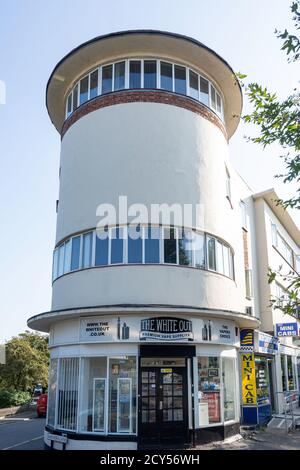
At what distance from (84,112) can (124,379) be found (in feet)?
32.1

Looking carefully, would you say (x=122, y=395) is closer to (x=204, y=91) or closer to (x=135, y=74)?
(x=135, y=74)

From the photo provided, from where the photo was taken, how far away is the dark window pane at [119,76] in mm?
16781

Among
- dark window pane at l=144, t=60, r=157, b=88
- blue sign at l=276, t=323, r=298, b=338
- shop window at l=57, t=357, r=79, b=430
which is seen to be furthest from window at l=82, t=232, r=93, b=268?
blue sign at l=276, t=323, r=298, b=338

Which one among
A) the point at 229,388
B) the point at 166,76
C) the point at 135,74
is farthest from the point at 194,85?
the point at 229,388

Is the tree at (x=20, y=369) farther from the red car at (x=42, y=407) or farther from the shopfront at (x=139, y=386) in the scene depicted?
the shopfront at (x=139, y=386)

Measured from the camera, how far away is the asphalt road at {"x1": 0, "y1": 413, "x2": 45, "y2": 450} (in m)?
16.1

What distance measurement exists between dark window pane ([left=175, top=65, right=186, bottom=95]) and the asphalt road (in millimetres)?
13676

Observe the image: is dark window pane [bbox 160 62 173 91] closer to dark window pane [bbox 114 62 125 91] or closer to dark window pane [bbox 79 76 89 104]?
dark window pane [bbox 114 62 125 91]

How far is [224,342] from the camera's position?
15.6m

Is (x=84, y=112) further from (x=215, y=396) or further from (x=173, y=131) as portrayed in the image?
(x=215, y=396)

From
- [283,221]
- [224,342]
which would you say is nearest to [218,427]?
[224,342]

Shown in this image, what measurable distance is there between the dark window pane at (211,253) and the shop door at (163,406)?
372 cm
